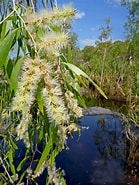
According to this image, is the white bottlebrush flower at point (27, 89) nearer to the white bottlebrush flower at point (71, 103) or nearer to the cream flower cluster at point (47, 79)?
the cream flower cluster at point (47, 79)

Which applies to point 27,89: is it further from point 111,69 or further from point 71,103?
point 111,69

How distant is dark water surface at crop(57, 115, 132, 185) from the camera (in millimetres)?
4539

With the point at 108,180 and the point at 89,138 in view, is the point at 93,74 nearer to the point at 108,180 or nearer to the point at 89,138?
the point at 89,138

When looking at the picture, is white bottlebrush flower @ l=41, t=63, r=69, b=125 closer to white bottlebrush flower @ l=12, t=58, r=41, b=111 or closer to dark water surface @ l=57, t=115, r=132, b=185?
white bottlebrush flower @ l=12, t=58, r=41, b=111

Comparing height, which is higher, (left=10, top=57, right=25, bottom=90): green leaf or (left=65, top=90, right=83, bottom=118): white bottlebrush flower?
(left=10, top=57, right=25, bottom=90): green leaf

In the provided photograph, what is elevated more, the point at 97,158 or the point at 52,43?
the point at 52,43

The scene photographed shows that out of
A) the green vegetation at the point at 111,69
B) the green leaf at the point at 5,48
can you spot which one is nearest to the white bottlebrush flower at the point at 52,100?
the green leaf at the point at 5,48

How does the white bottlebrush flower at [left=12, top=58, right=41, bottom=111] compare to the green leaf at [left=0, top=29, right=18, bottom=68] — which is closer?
the white bottlebrush flower at [left=12, top=58, right=41, bottom=111]

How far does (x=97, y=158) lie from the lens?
17.4 ft

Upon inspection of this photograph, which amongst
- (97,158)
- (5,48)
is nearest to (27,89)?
(5,48)

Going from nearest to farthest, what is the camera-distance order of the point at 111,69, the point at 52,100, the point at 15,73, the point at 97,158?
the point at 52,100
the point at 15,73
the point at 97,158
the point at 111,69

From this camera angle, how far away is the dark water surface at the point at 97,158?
4539 mm

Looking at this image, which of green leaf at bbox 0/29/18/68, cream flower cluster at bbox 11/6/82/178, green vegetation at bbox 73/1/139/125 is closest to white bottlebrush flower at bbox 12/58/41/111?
cream flower cluster at bbox 11/6/82/178

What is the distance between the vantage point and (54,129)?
1.70 feet
